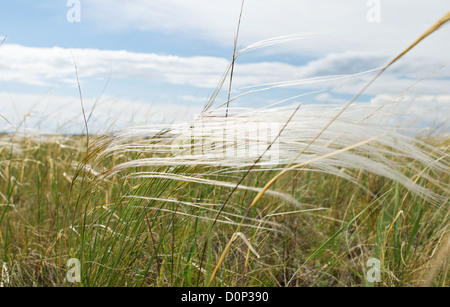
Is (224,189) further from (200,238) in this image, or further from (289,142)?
(289,142)

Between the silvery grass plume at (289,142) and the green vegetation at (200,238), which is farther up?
the silvery grass plume at (289,142)

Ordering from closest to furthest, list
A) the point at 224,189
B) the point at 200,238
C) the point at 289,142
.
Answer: the point at 289,142 → the point at 224,189 → the point at 200,238

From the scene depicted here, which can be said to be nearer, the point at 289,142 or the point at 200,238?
the point at 289,142

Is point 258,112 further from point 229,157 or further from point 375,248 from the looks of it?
point 375,248

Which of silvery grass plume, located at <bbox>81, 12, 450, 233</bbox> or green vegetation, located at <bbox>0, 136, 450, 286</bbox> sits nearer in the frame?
silvery grass plume, located at <bbox>81, 12, 450, 233</bbox>

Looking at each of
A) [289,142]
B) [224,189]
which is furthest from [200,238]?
[289,142]

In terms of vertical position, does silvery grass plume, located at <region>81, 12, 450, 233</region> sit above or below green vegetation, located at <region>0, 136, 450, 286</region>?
above

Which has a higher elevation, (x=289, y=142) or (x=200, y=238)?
(x=289, y=142)

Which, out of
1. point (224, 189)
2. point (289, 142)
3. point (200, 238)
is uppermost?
point (289, 142)

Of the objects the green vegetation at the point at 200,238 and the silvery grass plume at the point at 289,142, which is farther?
the green vegetation at the point at 200,238

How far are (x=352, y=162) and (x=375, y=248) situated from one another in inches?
32.5

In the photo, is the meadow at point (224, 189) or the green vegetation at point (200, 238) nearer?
the meadow at point (224, 189)
